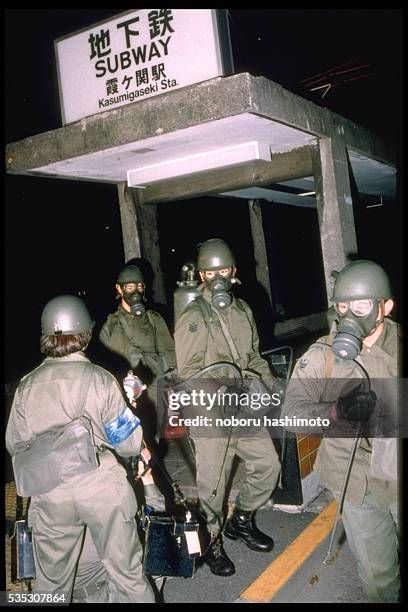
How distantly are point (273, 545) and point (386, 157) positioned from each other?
17.8ft

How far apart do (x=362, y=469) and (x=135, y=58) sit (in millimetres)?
4371

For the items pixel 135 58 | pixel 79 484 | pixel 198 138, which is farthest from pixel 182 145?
pixel 79 484

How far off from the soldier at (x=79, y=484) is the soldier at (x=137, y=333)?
3.02 meters

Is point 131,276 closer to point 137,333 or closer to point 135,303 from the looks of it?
point 135,303

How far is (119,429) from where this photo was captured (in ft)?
10.5

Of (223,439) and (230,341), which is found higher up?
(230,341)

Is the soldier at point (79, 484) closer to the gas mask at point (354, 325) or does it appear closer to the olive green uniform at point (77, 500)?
the olive green uniform at point (77, 500)

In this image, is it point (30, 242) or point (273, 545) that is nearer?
point (273, 545)

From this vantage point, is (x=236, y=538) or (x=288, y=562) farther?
(x=236, y=538)

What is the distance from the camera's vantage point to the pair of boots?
387cm

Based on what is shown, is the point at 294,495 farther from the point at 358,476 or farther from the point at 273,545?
the point at 358,476

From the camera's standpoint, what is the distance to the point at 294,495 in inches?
187

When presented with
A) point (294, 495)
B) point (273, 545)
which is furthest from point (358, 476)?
point (294, 495)

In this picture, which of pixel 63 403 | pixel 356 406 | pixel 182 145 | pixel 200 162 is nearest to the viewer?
pixel 356 406
